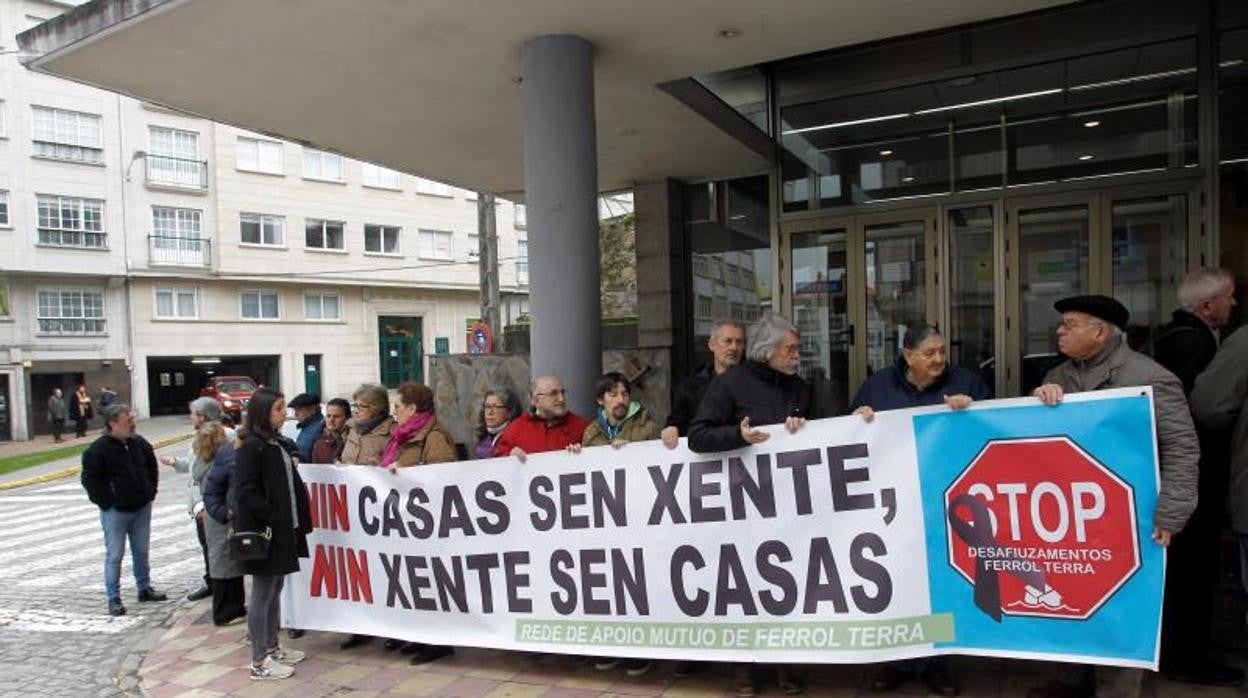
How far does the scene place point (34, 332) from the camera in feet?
101

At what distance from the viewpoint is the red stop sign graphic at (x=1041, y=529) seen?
12.0ft

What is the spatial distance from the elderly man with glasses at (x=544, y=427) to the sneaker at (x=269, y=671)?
1.82 metres

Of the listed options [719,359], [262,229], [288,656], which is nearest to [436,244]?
[262,229]

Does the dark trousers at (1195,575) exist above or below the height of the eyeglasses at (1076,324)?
below

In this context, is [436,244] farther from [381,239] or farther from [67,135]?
[67,135]

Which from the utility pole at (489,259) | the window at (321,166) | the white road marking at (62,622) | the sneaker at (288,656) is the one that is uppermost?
the window at (321,166)

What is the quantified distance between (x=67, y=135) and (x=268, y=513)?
34.4m

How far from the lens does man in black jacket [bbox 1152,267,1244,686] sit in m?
3.98

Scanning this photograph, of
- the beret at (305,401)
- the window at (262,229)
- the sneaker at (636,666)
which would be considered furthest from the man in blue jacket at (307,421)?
the window at (262,229)

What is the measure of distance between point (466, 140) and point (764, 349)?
5.09 metres

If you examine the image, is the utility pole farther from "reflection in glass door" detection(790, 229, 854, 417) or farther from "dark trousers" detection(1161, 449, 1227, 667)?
"dark trousers" detection(1161, 449, 1227, 667)

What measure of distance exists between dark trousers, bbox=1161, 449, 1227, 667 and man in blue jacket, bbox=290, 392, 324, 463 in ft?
18.8

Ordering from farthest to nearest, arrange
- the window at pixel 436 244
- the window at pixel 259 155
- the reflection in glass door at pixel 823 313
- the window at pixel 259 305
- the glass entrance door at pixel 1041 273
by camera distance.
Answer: the window at pixel 436 244 < the window at pixel 259 305 < the window at pixel 259 155 < the reflection in glass door at pixel 823 313 < the glass entrance door at pixel 1041 273

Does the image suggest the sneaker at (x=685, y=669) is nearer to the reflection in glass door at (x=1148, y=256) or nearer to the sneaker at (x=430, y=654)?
the sneaker at (x=430, y=654)
